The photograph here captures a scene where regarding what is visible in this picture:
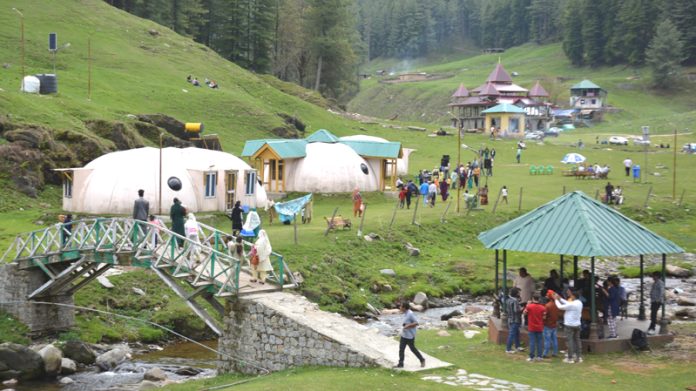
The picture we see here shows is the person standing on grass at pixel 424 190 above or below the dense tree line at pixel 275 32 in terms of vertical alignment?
below

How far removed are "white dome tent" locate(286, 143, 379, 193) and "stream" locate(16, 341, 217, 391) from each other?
27.5 m

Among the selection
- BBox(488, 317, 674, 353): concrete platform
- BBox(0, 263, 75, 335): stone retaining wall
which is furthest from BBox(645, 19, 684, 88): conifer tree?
BBox(0, 263, 75, 335): stone retaining wall

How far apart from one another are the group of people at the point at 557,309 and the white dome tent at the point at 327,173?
3538 cm

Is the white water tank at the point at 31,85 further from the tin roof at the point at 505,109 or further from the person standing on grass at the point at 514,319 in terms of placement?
the tin roof at the point at 505,109

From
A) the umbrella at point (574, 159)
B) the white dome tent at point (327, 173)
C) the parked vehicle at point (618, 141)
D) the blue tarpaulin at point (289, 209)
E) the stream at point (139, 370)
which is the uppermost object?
the parked vehicle at point (618, 141)

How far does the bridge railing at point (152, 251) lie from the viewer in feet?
103

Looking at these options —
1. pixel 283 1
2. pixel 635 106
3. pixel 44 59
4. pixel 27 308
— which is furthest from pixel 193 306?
pixel 635 106

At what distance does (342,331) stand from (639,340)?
8329 millimetres

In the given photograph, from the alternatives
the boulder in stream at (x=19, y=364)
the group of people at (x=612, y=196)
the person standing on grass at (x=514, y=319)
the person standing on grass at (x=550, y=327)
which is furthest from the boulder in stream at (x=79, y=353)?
the group of people at (x=612, y=196)

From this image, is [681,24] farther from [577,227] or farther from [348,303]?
[577,227]

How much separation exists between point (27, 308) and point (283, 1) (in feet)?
328

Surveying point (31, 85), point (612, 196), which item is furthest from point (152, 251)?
point (31, 85)

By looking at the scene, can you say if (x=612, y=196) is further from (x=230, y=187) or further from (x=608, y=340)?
(x=608, y=340)

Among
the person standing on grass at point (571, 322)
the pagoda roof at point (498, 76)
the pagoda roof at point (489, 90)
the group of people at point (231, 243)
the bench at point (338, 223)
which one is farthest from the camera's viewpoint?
the pagoda roof at point (498, 76)
